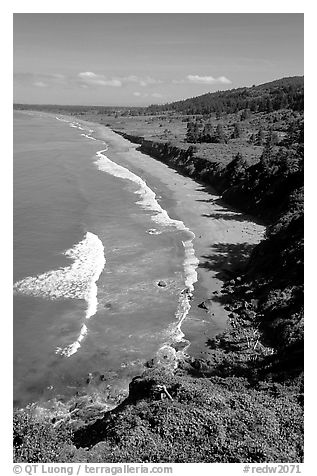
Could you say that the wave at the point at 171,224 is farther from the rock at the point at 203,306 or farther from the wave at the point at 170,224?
the rock at the point at 203,306

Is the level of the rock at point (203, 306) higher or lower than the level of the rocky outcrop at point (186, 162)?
lower

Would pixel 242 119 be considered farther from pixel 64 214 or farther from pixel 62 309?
pixel 62 309

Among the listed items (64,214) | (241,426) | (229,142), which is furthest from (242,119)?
(241,426)

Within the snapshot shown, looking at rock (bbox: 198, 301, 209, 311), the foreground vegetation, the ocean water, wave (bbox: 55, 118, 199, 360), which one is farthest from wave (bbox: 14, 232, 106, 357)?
the foreground vegetation

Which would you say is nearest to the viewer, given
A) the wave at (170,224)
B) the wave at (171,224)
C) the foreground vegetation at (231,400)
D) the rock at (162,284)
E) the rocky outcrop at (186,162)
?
the foreground vegetation at (231,400)

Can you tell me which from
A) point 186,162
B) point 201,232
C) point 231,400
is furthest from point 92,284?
Result: point 186,162

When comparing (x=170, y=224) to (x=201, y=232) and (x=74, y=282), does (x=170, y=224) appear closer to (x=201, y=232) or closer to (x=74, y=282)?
(x=201, y=232)

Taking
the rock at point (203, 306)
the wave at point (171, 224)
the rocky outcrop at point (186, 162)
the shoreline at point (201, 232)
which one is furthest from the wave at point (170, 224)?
the rocky outcrop at point (186, 162)
